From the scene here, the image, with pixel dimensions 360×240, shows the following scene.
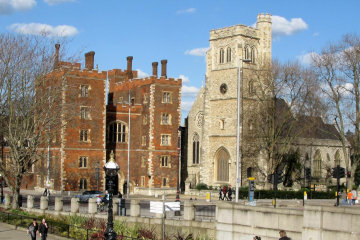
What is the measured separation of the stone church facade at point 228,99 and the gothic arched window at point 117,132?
8706 millimetres

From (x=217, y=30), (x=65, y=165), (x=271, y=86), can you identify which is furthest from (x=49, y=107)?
(x=217, y=30)

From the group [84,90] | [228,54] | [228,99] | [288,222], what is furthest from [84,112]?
[288,222]

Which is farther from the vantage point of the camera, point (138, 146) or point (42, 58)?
point (138, 146)

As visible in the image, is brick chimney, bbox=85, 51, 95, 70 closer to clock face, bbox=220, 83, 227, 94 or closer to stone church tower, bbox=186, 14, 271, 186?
stone church tower, bbox=186, 14, 271, 186

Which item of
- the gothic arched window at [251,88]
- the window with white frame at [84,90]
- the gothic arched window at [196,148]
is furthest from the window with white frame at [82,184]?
the gothic arched window at [251,88]

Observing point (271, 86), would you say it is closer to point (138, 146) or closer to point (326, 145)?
point (138, 146)

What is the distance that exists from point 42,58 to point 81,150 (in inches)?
843

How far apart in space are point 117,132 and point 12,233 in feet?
105

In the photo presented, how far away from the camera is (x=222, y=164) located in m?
61.9

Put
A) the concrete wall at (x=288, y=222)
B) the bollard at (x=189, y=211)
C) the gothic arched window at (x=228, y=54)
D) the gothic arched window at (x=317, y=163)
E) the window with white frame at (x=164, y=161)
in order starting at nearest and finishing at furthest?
the concrete wall at (x=288, y=222) → the bollard at (x=189, y=211) → the gothic arched window at (x=228, y=54) → the window with white frame at (x=164, y=161) → the gothic arched window at (x=317, y=163)

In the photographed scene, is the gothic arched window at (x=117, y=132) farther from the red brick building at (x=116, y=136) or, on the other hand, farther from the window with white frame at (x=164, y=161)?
the window with white frame at (x=164, y=161)

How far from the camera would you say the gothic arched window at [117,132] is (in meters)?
62.0

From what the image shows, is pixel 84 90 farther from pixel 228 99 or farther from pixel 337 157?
pixel 337 157

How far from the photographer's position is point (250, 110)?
190 ft
